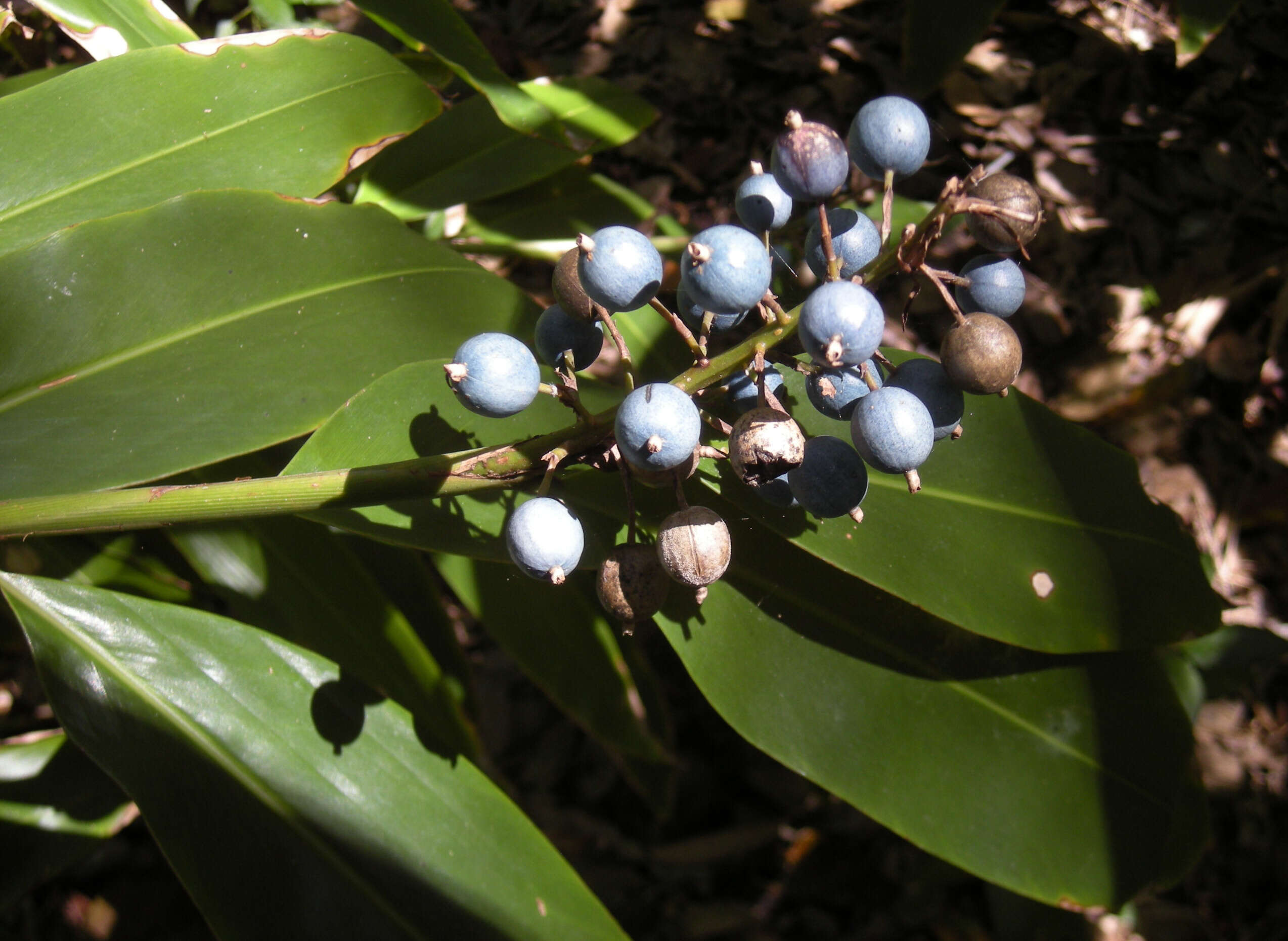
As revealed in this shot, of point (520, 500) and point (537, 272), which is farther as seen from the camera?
point (537, 272)

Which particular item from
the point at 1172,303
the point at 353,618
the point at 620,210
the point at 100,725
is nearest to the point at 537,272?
the point at 620,210

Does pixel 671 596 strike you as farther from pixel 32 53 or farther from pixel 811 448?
pixel 32 53

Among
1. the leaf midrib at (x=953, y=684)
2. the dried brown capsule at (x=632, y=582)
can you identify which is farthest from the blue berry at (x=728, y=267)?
the leaf midrib at (x=953, y=684)

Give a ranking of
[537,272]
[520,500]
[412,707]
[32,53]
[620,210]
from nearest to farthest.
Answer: [520,500], [412,707], [32,53], [620,210], [537,272]

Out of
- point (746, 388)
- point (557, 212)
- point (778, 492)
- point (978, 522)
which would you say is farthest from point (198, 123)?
point (978, 522)

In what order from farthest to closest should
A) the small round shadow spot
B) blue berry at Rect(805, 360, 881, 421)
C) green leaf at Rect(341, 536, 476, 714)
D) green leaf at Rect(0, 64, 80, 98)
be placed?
green leaf at Rect(341, 536, 476, 714)
green leaf at Rect(0, 64, 80, 98)
the small round shadow spot
blue berry at Rect(805, 360, 881, 421)

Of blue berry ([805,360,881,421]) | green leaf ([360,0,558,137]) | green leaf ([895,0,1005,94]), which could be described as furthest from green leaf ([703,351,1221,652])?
green leaf ([895,0,1005,94])

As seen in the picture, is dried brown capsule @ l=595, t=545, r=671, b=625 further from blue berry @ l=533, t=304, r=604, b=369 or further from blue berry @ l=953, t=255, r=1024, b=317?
blue berry @ l=953, t=255, r=1024, b=317

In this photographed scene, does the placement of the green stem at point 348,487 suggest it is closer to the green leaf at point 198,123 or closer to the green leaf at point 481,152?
the green leaf at point 198,123
